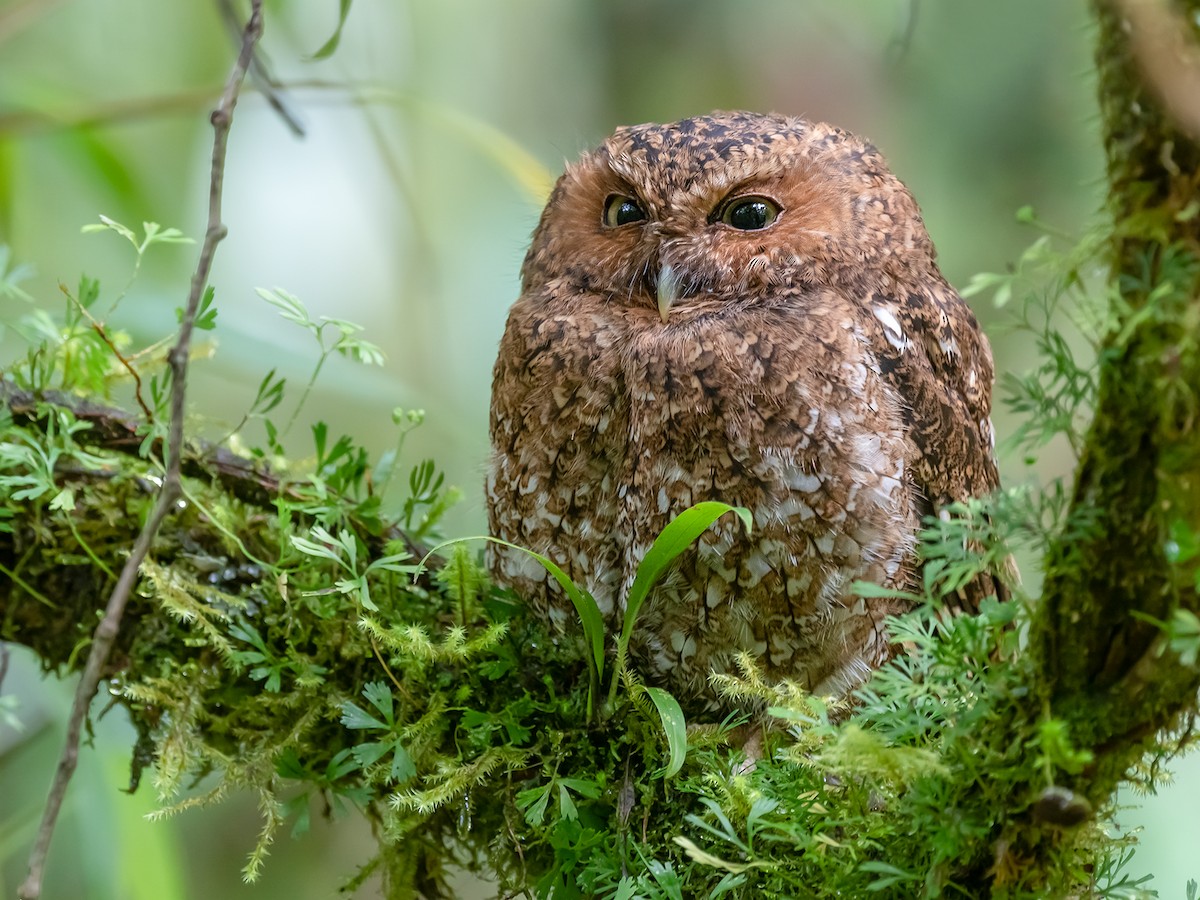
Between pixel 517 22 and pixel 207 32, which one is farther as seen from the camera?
pixel 517 22

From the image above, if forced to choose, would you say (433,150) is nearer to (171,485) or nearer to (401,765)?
(401,765)

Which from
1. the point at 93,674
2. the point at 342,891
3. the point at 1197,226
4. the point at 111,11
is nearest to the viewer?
the point at 1197,226

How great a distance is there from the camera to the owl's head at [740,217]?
1697 millimetres

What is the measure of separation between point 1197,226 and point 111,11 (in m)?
3.88

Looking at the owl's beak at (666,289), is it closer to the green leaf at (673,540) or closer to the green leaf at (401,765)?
the green leaf at (673,540)

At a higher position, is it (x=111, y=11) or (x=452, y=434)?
(x=111, y=11)

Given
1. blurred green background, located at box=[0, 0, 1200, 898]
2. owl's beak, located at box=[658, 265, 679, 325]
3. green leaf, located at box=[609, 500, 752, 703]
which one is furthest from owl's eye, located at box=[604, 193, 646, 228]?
green leaf, located at box=[609, 500, 752, 703]

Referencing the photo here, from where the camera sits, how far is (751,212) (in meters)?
1.73

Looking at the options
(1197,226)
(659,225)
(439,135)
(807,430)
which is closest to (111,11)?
(439,135)

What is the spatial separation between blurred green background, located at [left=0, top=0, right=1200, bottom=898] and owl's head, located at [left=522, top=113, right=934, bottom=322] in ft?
1.59

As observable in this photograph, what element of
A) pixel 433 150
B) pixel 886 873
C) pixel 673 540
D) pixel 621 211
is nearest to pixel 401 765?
pixel 673 540

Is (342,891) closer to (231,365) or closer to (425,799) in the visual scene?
(425,799)

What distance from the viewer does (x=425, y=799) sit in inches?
54.4

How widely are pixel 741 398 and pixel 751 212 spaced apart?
0.37 m
